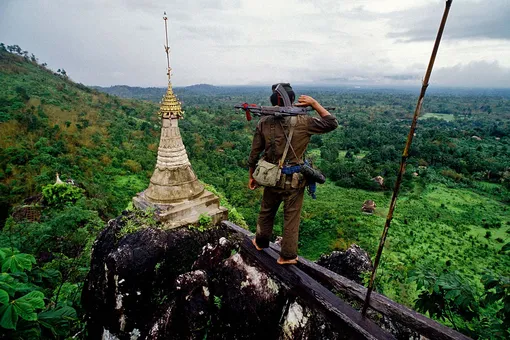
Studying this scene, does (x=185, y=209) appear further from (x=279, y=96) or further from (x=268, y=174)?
(x=279, y=96)

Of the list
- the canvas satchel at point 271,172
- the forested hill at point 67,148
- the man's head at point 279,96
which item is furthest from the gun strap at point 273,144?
the forested hill at point 67,148

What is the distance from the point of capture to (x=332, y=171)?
32.7m

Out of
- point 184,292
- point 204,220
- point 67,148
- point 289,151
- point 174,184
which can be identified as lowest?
point 67,148

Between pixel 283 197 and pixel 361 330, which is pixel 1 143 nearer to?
pixel 283 197

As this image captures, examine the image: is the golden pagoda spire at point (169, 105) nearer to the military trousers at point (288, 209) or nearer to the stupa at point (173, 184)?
the stupa at point (173, 184)

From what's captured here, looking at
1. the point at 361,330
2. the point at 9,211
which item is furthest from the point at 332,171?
the point at 361,330

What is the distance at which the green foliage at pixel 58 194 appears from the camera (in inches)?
485

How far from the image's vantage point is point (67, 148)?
20.3 meters

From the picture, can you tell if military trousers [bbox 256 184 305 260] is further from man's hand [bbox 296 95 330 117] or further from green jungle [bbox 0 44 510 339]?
green jungle [bbox 0 44 510 339]

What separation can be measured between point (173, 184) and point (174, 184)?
0.02 metres

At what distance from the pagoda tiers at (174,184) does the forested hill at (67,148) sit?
8.74 metres

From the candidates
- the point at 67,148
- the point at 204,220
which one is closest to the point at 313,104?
the point at 204,220

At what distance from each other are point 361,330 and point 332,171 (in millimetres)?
30580

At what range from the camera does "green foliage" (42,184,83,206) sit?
12.3 m
